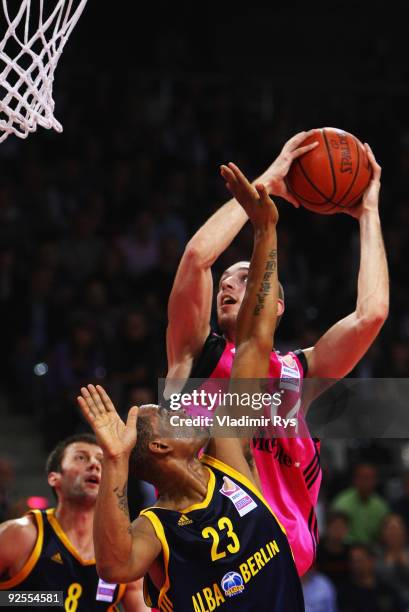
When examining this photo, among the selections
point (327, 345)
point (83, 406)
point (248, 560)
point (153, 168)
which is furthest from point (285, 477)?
point (153, 168)

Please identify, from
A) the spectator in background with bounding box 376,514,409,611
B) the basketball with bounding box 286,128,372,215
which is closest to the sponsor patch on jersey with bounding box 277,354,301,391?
the basketball with bounding box 286,128,372,215

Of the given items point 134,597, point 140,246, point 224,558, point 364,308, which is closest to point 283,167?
point 364,308

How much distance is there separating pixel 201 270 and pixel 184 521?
1025 millimetres

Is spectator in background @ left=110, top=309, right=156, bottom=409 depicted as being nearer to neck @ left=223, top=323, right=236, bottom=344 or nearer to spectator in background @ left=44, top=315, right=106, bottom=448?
spectator in background @ left=44, top=315, right=106, bottom=448

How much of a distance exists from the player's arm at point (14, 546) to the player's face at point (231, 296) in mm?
1166

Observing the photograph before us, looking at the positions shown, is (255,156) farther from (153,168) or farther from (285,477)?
(285,477)

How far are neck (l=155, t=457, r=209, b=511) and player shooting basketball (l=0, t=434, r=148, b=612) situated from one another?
3.88 feet

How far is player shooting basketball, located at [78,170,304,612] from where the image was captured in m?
2.82

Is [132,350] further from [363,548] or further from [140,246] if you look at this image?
[363,548]

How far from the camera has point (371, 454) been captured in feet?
25.7

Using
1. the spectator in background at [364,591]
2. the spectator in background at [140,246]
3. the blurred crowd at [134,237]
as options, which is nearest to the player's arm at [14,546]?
the blurred crowd at [134,237]

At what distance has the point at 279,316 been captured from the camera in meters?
3.75

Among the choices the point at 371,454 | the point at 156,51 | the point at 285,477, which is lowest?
the point at 371,454

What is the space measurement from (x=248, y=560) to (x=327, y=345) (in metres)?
1.02
